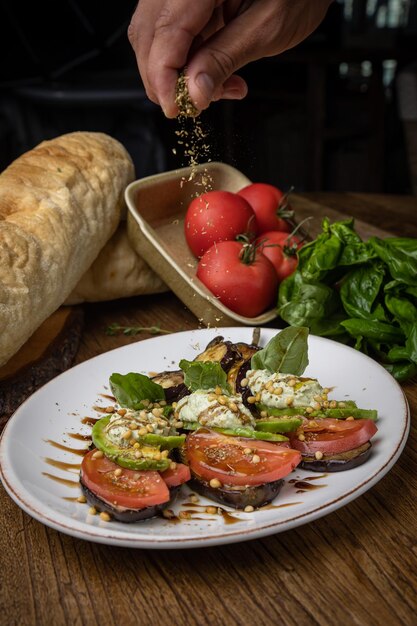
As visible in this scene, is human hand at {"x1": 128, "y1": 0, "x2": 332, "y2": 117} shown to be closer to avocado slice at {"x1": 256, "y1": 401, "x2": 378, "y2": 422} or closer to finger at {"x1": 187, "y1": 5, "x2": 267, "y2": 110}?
finger at {"x1": 187, "y1": 5, "x2": 267, "y2": 110}

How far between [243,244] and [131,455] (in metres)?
1.01

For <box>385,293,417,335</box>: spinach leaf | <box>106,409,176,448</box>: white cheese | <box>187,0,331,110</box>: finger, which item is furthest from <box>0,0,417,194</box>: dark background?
<box>106,409,176,448</box>: white cheese

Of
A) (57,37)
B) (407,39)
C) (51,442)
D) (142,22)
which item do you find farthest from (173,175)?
(407,39)

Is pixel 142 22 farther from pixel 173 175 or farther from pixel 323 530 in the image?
pixel 323 530

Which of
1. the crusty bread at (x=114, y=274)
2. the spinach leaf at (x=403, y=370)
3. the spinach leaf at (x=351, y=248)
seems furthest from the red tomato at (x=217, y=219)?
the spinach leaf at (x=403, y=370)

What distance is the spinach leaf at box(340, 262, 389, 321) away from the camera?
1824 millimetres

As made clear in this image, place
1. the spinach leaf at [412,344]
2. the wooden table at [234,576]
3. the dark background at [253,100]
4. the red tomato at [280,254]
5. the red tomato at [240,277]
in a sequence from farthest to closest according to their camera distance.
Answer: the dark background at [253,100] → the red tomato at [280,254] → the red tomato at [240,277] → the spinach leaf at [412,344] → the wooden table at [234,576]

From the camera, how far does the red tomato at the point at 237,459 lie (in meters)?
1.19

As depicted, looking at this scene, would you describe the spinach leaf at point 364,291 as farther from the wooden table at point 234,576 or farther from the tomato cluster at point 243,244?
the wooden table at point 234,576

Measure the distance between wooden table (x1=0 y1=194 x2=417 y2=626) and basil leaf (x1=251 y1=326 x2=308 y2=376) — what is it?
0.93ft

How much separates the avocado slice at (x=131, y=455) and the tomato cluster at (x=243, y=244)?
2.73 ft

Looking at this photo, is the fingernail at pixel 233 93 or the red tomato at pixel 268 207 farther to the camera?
the red tomato at pixel 268 207

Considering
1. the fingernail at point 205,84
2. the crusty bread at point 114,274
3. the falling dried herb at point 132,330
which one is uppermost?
the fingernail at point 205,84

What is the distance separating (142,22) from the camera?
1.76 metres
